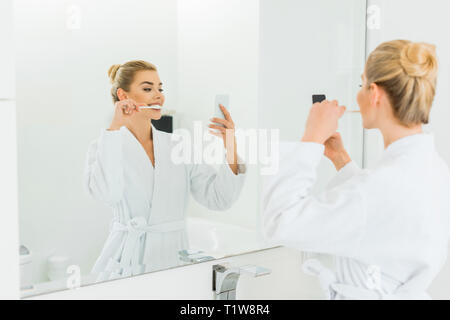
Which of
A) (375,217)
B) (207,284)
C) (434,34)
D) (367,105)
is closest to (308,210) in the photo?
(375,217)

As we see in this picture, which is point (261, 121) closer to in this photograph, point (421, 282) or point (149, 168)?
point (149, 168)

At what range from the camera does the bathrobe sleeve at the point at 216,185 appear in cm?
110

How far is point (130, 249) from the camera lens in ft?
3.34

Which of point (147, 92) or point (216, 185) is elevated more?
point (147, 92)

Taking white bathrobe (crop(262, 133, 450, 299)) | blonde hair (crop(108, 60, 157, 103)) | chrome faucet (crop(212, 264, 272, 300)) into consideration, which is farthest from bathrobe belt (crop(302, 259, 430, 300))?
blonde hair (crop(108, 60, 157, 103))

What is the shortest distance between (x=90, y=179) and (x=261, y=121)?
0.45 metres

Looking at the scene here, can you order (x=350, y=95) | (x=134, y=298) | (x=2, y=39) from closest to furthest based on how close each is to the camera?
(x=2, y=39)
(x=134, y=298)
(x=350, y=95)

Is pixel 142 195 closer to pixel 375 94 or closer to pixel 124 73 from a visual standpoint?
pixel 124 73

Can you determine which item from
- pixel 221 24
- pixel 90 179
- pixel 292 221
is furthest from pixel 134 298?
pixel 221 24

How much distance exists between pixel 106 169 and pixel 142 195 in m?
0.10

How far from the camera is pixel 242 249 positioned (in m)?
1.20

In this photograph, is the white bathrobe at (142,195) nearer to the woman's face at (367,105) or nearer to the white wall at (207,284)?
the white wall at (207,284)

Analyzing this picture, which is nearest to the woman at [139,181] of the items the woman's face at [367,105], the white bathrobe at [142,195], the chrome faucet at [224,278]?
the white bathrobe at [142,195]

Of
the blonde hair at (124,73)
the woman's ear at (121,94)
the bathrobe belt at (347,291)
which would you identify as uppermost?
the blonde hair at (124,73)
